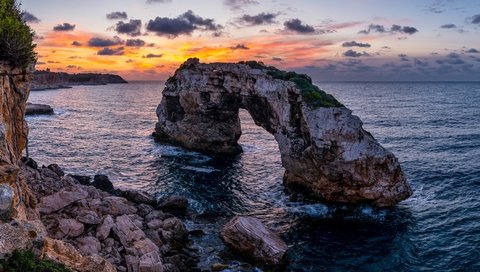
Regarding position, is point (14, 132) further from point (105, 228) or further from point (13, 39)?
point (105, 228)

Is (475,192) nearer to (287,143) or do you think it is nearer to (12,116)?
(287,143)

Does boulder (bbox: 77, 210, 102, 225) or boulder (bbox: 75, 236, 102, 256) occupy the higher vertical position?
boulder (bbox: 77, 210, 102, 225)

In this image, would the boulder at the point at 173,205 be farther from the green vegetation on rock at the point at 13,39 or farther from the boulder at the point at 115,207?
the green vegetation on rock at the point at 13,39

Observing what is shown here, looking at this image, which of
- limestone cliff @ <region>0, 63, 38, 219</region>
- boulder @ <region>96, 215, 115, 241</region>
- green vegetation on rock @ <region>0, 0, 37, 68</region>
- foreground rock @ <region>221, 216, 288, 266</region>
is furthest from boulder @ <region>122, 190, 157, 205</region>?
green vegetation on rock @ <region>0, 0, 37, 68</region>

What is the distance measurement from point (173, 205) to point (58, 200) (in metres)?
10.00

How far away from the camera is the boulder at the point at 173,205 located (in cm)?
3297

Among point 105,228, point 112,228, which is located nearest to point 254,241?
point 112,228

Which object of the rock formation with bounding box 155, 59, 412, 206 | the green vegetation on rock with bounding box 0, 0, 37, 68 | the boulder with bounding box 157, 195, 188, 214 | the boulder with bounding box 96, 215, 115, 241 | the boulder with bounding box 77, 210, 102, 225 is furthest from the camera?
the rock formation with bounding box 155, 59, 412, 206

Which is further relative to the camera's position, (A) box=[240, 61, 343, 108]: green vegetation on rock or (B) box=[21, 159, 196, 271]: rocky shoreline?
(A) box=[240, 61, 343, 108]: green vegetation on rock

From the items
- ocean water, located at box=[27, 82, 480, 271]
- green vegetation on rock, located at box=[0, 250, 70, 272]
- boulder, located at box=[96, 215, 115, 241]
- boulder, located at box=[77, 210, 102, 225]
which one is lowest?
ocean water, located at box=[27, 82, 480, 271]

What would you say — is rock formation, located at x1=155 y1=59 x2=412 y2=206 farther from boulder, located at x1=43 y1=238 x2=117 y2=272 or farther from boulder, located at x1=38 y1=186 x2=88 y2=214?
boulder, located at x1=43 y1=238 x2=117 y2=272

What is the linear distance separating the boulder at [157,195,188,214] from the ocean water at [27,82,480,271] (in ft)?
3.45

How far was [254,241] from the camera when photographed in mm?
25047

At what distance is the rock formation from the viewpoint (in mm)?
33844
